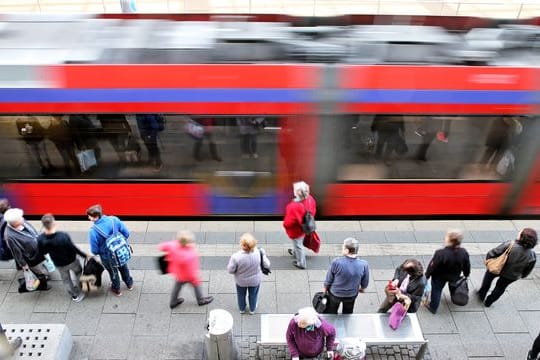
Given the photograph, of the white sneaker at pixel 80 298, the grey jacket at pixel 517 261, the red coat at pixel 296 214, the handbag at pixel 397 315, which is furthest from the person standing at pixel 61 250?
the grey jacket at pixel 517 261

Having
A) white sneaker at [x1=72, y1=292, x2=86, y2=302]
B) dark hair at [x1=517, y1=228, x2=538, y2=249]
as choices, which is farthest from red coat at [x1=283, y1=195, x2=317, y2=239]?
white sneaker at [x1=72, y1=292, x2=86, y2=302]

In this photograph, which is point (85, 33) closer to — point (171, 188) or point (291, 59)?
point (171, 188)

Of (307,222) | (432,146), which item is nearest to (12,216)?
(307,222)

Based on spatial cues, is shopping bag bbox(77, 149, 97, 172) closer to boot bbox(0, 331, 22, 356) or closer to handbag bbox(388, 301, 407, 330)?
boot bbox(0, 331, 22, 356)

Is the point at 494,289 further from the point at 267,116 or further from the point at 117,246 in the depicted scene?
the point at 117,246

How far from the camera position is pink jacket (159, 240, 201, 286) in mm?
5797

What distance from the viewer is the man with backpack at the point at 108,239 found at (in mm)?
5820

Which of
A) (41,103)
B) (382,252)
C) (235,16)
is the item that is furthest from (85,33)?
(382,252)

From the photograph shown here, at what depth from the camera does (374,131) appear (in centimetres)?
721

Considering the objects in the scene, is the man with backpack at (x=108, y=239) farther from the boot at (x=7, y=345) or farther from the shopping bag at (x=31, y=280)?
the boot at (x=7, y=345)

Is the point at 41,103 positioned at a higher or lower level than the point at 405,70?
lower

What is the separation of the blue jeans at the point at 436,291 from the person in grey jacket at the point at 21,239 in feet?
15.7

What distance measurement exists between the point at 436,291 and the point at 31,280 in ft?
16.8

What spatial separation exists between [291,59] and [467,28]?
2991mm
